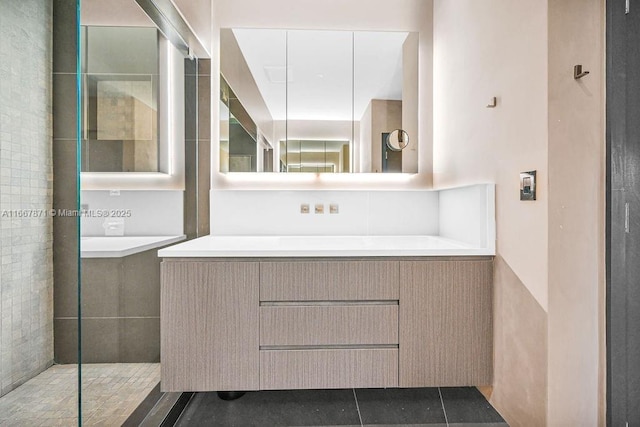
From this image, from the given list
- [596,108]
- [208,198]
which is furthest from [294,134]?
[596,108]

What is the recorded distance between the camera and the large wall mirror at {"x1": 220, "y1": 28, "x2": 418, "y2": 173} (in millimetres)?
2377

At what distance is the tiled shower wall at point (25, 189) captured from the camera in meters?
1.07

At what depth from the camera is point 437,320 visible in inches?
68.2

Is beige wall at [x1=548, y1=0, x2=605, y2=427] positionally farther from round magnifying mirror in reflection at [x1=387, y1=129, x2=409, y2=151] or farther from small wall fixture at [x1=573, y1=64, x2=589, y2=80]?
round magnifying mirror in reflection at [x1=387, y1=129, x2=409, y2=151]

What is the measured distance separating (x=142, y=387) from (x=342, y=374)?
2.89 feet

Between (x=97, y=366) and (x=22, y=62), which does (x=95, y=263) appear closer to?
(x=97, y=366)

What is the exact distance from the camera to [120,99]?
1.45 metres

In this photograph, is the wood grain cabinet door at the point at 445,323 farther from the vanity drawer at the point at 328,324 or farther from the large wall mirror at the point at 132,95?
the large wall mirror at the point at 132,95

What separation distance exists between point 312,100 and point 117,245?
4.86 ft

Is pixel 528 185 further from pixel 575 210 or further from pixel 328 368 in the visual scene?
pixel 328 368

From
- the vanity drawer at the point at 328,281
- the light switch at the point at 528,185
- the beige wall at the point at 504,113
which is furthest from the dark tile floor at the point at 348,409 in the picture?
the light switch at the point at 528,185

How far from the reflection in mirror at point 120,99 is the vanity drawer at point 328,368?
41.6 inches

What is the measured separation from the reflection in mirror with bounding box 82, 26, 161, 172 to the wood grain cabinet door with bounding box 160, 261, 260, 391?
531mm

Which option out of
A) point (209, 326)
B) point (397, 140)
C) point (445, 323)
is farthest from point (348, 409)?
point (397, 140)
